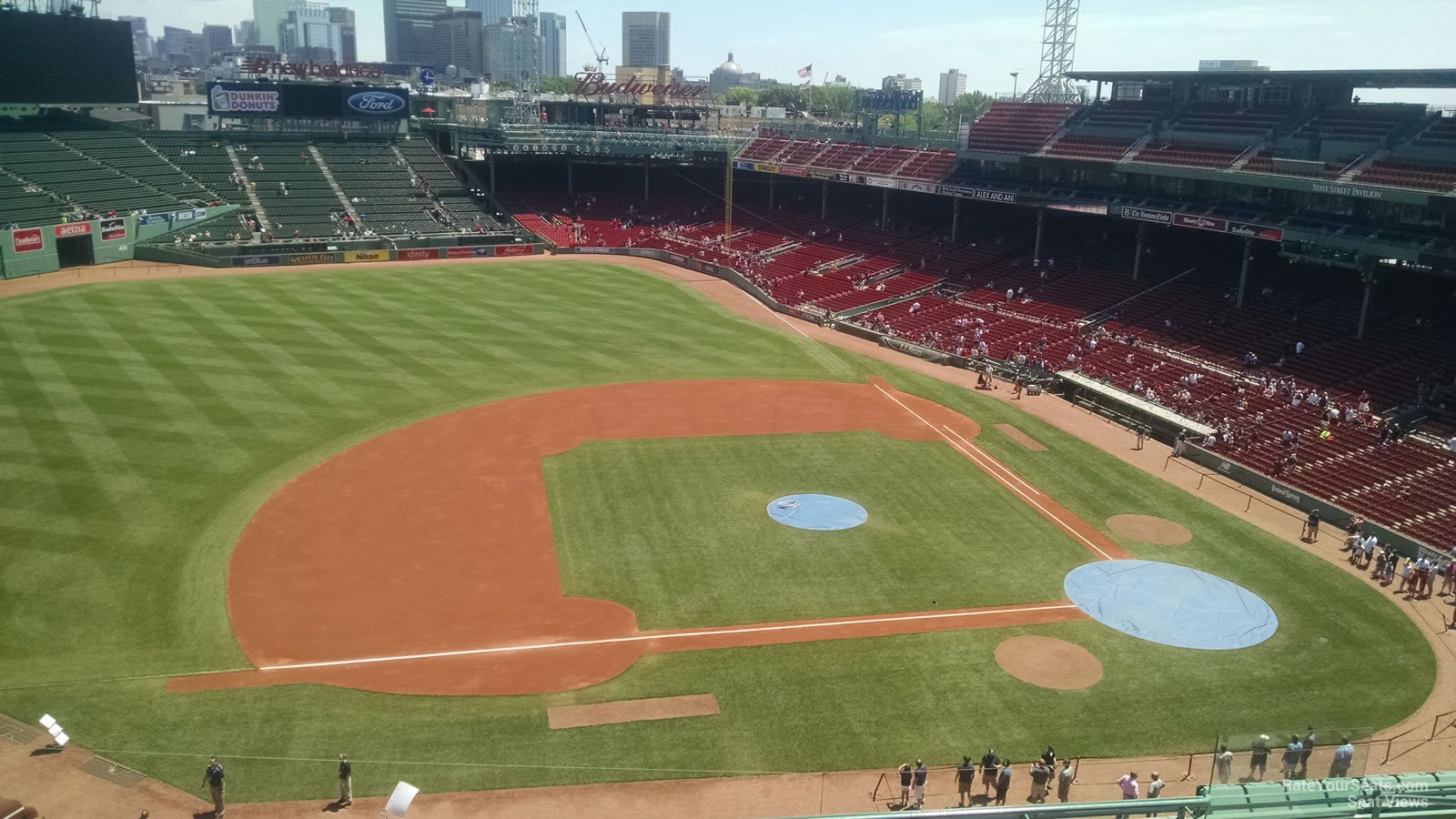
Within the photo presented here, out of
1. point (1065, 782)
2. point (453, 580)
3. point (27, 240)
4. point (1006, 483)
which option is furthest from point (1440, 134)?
point (27, 240)

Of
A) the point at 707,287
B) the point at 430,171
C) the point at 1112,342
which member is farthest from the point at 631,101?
the point at 1112,342

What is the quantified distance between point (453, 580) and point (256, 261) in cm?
5268

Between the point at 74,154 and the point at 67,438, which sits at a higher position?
the point at 74,154

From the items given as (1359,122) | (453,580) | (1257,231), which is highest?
(1359,122)

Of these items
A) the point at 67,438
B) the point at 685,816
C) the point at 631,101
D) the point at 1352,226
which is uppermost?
the point at 631,101

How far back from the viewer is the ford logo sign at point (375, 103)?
3575 inches

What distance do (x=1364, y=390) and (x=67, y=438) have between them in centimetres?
4908

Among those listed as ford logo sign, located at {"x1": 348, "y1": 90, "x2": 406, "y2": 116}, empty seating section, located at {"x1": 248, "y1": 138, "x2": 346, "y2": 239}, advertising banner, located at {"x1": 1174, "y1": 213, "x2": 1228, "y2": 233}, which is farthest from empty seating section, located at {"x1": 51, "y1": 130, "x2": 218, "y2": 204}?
advertising banner, located at {"x1": 1174, "y1": 213, "x2": 1228, "y2": 233}

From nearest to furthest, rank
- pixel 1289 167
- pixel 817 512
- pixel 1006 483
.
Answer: pixel 817 512 → pixel 1006 483 → pixel 1289 167

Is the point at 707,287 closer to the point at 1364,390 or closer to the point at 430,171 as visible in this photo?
the point at 430,171

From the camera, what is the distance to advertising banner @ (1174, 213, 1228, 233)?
1967 inches

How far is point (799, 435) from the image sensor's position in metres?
40.3

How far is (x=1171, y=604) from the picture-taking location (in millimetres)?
27609

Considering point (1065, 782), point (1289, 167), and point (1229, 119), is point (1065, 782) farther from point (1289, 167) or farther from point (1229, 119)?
point (1229, 119)
